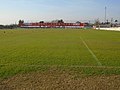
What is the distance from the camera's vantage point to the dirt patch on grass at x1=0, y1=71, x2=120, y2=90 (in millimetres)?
6668

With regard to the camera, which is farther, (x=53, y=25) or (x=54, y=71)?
(x=53, y=25)

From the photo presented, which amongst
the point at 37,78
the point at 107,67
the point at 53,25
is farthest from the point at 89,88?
the point at 53,25

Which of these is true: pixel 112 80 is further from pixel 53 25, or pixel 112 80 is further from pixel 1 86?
pixel 53 25

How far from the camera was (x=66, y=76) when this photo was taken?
789cm

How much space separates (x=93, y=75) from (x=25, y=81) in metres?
2.22

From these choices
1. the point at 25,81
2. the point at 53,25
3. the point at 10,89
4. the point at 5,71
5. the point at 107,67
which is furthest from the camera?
the point at 53,25

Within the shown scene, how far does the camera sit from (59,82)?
7.16 m

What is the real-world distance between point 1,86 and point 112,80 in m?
3.23

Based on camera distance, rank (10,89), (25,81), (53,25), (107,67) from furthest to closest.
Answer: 1. (53,25)
2. (107,67)
3. (25,81)
4. (10,89)

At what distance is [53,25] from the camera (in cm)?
17575

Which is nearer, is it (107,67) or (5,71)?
(5,71)

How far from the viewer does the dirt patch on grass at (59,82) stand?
6.67 m

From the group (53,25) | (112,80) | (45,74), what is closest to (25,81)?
(45,74)

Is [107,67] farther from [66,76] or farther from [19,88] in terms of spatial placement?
[19,88]
